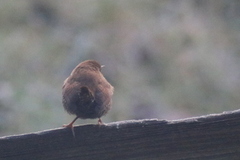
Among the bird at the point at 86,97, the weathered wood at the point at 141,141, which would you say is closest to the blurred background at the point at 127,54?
the bird at the point at 86,97

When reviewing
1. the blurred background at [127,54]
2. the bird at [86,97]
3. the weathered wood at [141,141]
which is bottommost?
the blurred background at [127,54]

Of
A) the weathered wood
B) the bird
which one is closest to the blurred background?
the bird

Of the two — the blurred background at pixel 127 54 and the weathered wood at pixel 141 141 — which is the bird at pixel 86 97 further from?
the blurred background at pixel 127 54

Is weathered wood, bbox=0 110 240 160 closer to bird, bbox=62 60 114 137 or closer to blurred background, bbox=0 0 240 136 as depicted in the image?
bird, bbox=62 60 114 137

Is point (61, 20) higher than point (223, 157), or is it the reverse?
point (223, 157)

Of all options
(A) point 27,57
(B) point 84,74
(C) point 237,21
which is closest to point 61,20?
(A) point 27,57

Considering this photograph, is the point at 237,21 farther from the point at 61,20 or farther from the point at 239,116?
the point at 239,116
